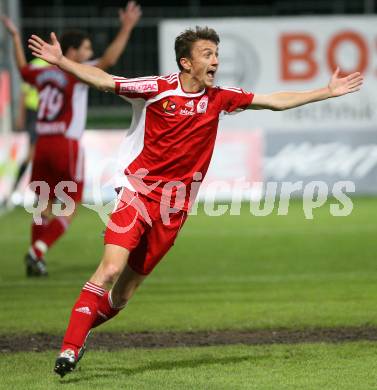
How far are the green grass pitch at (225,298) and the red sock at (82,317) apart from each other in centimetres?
28

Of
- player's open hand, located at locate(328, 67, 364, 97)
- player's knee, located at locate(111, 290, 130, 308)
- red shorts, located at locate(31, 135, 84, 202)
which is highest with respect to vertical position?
player's open hand, located at locate(328, 67, 364, 97)

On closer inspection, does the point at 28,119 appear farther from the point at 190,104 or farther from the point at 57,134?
the point at 190,104

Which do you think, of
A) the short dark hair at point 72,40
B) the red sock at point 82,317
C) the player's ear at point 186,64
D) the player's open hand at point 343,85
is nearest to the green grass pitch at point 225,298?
the red sock at point 82,317

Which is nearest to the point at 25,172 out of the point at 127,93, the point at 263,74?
the point at 263,74

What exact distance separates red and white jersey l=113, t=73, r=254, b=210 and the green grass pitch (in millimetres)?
1256

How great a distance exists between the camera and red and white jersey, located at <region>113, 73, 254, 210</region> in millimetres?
7688

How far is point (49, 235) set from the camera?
42.9 feet

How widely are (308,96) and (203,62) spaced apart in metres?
0.81

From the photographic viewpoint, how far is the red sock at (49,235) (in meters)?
12.9

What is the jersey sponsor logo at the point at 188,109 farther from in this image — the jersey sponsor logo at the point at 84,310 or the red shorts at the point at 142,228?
the jersey sponsor logo at the point at 84,310

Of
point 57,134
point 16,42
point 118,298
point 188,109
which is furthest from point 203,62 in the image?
point 57,134

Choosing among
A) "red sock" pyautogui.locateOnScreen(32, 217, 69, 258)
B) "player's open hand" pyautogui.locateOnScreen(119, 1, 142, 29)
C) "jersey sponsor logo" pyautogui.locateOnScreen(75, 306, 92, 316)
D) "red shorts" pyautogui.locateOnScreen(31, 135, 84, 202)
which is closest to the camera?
"jersey sponsor logo" pyautogui.locateOnScreen(75, 306, 92, 316)

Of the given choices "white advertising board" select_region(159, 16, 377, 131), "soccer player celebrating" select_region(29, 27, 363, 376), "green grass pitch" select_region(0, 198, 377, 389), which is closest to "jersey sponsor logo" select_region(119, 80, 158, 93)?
"soccer player celebrating" select_region(29, 27, 363, 376)

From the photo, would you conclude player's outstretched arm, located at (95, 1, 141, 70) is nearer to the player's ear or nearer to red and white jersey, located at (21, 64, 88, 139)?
red and white jersey, located at (21, 64, 88, 139)
